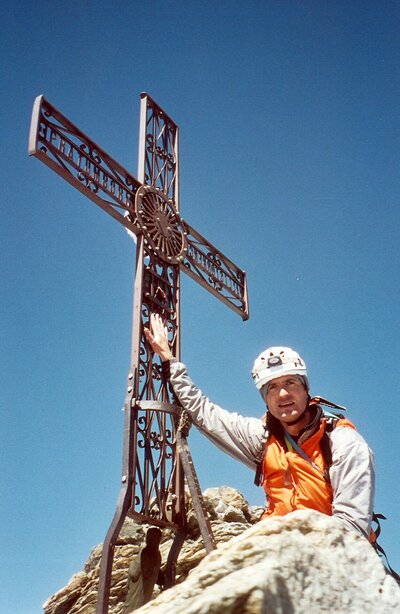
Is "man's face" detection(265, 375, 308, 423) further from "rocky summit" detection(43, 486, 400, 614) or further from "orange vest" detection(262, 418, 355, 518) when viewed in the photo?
"rocky summit" detection(43, 486, 400, 614)

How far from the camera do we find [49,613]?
7426mm

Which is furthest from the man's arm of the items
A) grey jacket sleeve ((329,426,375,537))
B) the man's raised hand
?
grey jacket sleeve ((329,426,375,537))

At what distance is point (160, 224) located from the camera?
6.61 m

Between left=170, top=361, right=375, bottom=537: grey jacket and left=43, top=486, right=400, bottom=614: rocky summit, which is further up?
left=170, top=361, right=375, bottom=537: grey jacket

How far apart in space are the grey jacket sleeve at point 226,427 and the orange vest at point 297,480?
16.2 inches

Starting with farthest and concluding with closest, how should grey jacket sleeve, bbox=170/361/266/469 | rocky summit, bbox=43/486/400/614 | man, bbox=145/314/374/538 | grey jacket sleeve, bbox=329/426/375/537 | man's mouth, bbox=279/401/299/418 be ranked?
grey jacket sleeve, bbox=170/361/266/469
man's mouth, bbox=279/401/299/418
man, bbox=145/314/374/538
grey jacket sleeve, bbox=329/426/375/537
rocky summit, bbox=43/486/400/614

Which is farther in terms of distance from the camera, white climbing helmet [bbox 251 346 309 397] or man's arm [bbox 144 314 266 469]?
man's arm [bbox 144 314 266 469]

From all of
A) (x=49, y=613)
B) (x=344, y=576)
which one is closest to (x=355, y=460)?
(x=344, y=576)

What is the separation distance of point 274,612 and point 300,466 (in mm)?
2006

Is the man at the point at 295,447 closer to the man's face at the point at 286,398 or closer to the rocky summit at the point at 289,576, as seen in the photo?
the man's face at the point at 286,398

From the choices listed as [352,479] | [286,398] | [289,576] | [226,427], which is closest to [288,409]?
[286,398]

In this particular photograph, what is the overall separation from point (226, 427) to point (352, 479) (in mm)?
1398

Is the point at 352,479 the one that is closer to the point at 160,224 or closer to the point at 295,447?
the point at 295,447

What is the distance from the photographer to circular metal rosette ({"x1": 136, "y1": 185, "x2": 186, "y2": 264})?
20.9 ft
